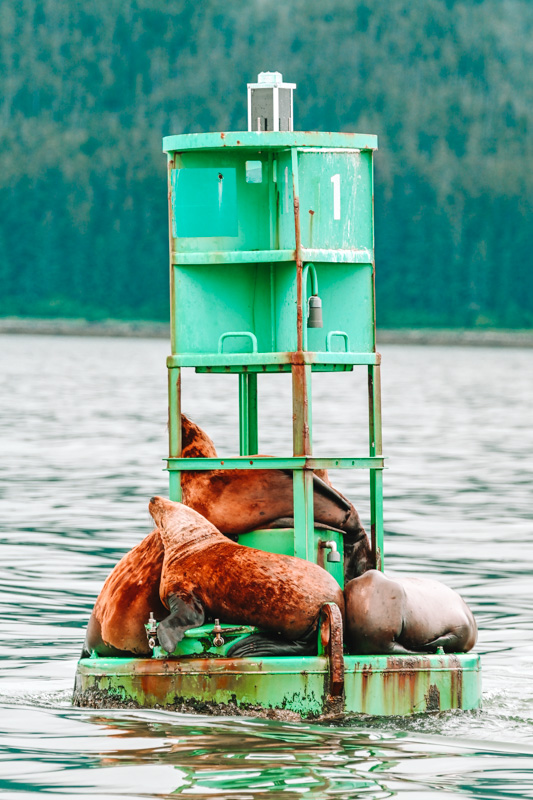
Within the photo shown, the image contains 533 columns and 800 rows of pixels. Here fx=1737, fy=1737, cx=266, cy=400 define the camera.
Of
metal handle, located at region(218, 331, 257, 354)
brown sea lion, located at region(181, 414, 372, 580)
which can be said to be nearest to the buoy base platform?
brown sea lion, located at region(181, 414, 372, 580)

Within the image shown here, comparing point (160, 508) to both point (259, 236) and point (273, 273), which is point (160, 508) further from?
point (259, 236)

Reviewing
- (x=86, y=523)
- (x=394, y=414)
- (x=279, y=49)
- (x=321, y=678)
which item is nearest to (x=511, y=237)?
(x=279, y=49)

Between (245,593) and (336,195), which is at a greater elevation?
(336,195)

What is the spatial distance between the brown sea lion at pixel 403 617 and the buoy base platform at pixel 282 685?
0.62 feet

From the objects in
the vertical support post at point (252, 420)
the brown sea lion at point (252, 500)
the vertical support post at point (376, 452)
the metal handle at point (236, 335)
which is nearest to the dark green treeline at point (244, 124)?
the vertical support post at point (252, 420)

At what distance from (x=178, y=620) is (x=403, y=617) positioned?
1281mm

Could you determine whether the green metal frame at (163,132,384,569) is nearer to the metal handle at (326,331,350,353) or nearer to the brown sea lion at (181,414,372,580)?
the metal handle at (326,331,350,353)

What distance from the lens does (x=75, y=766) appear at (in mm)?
8820

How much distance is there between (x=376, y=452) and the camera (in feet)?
34.8

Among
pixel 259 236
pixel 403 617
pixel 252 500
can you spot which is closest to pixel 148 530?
pixel 252 500

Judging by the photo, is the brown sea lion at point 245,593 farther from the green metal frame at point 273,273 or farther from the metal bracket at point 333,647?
the green metal frame at point 273,273

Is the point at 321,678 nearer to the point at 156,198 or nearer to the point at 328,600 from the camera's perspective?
the point at 328,600

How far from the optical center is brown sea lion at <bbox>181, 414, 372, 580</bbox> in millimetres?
10242

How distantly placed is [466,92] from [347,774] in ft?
584
